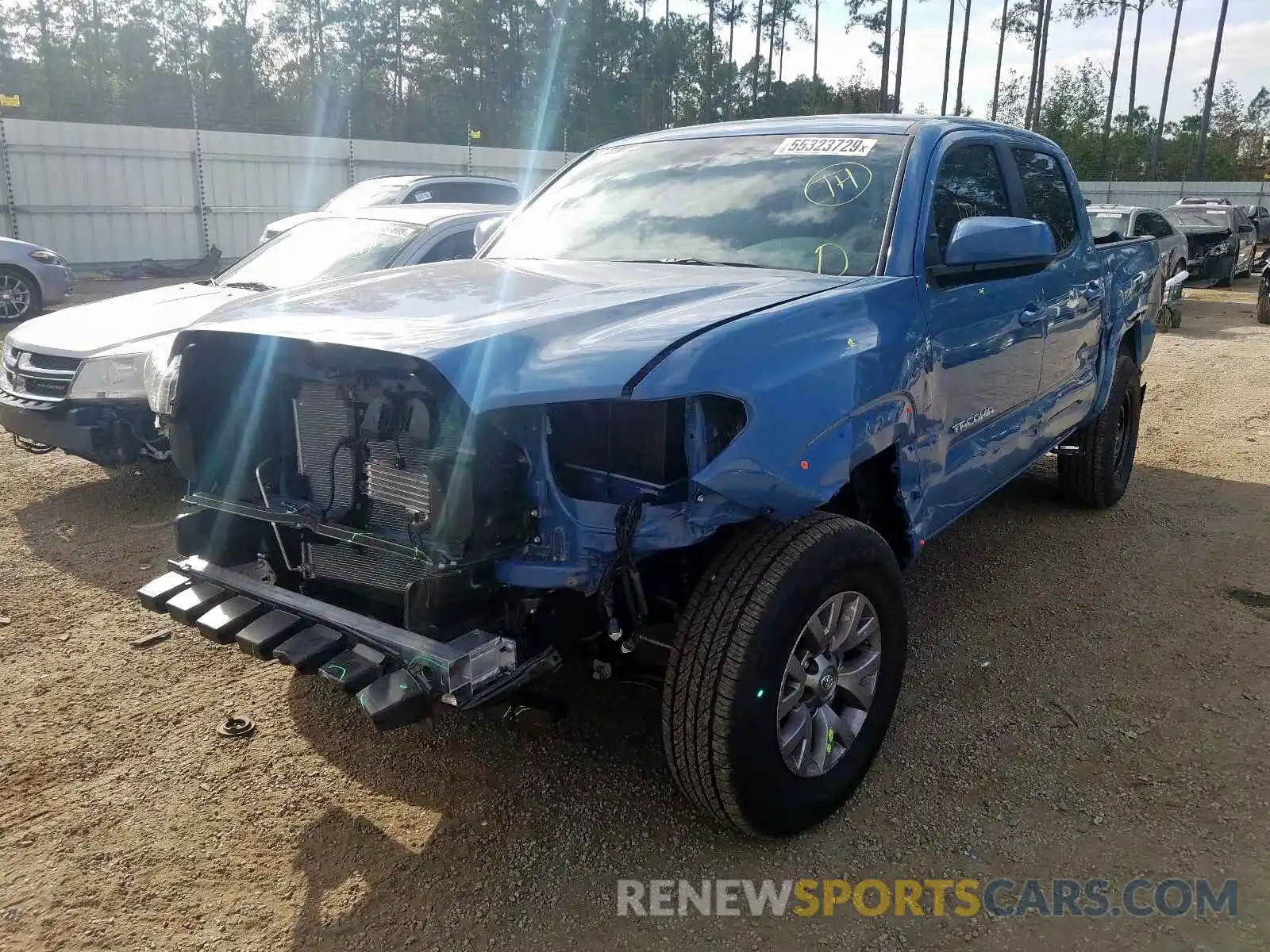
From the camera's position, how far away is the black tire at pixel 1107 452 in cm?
549

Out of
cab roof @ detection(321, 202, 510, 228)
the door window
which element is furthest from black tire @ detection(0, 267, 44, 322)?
the door window

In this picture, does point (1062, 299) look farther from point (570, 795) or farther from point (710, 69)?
point (710, 69)

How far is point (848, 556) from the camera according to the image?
2727 mm

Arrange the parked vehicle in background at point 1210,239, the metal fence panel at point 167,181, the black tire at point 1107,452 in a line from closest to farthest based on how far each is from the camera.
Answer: the black tire at point 1107,452
the metal fence panel at point 167,181
the parked vehicle in background at point 1210,239

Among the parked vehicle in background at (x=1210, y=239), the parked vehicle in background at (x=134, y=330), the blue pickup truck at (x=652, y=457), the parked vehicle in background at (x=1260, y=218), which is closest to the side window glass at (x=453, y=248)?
the parked vehicle in background at (x=134, y=330)

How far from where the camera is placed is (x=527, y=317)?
102 inches

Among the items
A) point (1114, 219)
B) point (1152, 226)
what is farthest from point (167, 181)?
point (1152, 226)

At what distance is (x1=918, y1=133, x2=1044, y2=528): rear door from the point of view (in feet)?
11.1

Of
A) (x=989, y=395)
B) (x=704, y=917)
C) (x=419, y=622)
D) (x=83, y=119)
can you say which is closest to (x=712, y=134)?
(x=989, y=395)

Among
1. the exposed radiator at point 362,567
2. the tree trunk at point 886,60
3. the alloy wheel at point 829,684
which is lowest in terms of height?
the alloy wheel at point 829,684

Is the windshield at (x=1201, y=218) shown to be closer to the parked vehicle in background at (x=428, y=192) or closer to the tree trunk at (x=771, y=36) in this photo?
the parked vehicle in background at (x=428, y=192)

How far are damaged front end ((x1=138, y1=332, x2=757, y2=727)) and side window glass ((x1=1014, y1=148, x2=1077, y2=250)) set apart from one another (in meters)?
2.71

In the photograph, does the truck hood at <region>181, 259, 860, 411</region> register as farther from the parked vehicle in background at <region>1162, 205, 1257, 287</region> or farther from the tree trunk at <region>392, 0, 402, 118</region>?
the tree trunk at <region>392, 0, 402, 118</region>
